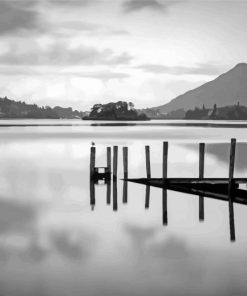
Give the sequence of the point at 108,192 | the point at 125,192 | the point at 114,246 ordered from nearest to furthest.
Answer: the point at 114,246 < the point at 108,192 < the point at 125,192

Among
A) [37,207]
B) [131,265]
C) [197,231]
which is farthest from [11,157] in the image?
[131,265]

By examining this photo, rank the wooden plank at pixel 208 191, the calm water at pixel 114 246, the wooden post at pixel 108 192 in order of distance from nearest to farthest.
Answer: the calm water at pixel 114 246, the wooden plank at pixel 208 191, the wooden post at pixel 108 192

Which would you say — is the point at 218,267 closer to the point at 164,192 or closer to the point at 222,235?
the point at 222,235

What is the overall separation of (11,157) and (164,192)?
31.3 meters

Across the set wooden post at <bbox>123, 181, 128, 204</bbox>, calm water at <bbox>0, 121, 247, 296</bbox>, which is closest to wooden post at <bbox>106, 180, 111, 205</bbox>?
calm water at <bbox>0, 121, 247, 296</bbox>

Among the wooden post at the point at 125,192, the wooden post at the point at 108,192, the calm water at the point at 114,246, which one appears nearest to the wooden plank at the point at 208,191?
the calm water at the point at 114,246

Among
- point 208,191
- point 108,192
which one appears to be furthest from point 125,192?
point 208,191

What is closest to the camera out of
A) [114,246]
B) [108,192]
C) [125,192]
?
[114,246]

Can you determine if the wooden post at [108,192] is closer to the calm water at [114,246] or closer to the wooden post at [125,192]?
the calm water at [114,246]

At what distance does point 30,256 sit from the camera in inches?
648

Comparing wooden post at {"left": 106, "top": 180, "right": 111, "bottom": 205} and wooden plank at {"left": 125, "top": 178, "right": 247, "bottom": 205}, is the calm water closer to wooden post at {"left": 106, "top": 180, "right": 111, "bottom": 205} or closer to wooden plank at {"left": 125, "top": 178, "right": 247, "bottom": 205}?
wooden post at {"left": 106, "top": 180, "right": 111, "bottom": 205}

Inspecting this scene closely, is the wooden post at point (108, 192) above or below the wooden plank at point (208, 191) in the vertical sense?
below

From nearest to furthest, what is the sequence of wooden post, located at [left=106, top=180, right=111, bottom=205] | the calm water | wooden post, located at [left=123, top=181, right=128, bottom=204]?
1. the calm water
2. wooden post, located at [left=106, top=180, right=111, bottom=205]
3. wooden post, located at [left=123, top=181, right=128, bottom=204]

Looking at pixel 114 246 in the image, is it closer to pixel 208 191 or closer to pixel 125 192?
pixel 208 191
